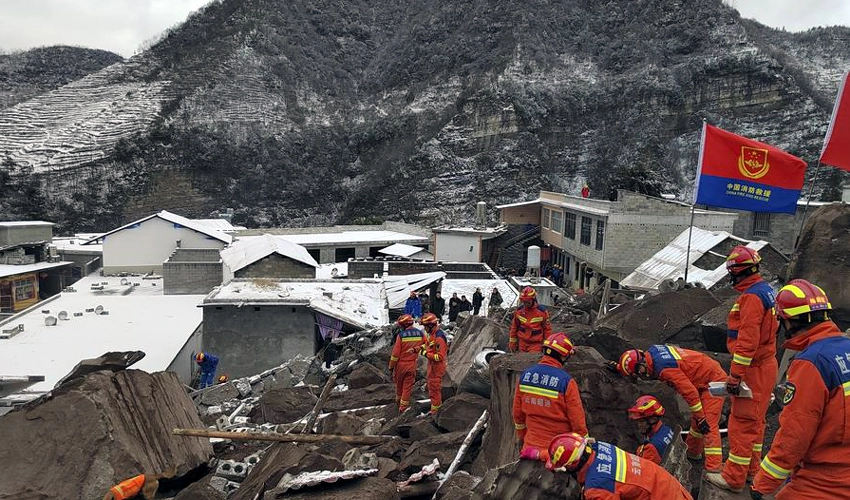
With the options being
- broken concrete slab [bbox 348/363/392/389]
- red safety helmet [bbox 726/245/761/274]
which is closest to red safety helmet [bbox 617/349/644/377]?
red safety helmet [bbox 726/245/761/274]

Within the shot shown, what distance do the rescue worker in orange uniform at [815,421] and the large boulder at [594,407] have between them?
2.04 m

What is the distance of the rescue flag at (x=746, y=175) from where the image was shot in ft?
30.5

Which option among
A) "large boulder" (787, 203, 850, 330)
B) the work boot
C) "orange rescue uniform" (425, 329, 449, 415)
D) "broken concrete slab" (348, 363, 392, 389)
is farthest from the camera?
"broken concrete slab" (348, 363, 392, 389)

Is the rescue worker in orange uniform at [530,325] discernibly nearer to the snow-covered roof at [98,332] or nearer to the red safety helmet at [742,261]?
the red safety helmet at [742,261]

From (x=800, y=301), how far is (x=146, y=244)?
31.4m

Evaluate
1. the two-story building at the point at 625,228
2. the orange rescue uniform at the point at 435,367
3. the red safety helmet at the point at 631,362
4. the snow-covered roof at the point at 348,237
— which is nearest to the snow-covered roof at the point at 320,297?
the orange rescue uniform at the point at 435,367

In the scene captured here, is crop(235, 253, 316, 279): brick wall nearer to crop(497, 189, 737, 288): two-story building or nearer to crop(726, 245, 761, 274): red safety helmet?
crop(497, 189, 737, 288): two-story building

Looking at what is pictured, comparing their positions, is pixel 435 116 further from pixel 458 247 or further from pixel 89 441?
pixel 89 441

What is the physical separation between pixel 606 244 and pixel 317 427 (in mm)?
21322

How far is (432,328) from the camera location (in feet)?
25.6

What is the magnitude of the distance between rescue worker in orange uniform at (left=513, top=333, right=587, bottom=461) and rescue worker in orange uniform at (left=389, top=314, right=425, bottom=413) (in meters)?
3.38

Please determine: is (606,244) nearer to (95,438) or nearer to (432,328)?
(432,328)

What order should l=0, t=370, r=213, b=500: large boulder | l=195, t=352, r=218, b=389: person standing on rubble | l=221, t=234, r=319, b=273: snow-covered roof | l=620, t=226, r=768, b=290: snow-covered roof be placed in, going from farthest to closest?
l=221, t=234, r=319, b=273: snow-covered roof, l=620, t=226, r=768, b=290: snow-covered roof, l=195, t=352, r=218, b=389: person standing on rubble, l=0, t=370, r=213, b=500: large boulder

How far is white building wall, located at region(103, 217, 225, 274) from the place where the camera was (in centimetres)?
2914
